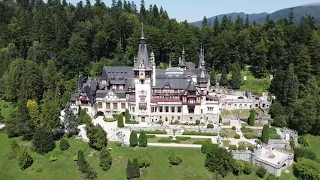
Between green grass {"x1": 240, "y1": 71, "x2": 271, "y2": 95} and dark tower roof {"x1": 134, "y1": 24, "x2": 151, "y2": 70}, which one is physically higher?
dark tower roof {"x1": 134, "y1": 24, "x2": 151, "y2": 70}

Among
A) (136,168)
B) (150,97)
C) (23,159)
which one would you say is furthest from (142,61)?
(23,159)

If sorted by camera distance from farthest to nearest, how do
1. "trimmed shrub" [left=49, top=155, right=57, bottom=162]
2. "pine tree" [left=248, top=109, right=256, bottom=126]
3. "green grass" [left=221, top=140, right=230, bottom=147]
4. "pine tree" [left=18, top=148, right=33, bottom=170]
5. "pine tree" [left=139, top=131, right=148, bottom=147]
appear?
"pine tree" [left=248, top=109, right=256, bottom=126], "green grass" [left=221, top=140, right=230, bottom=147], "pine tree" [left=139, top=131, right=148, bottom=147], "trimmed shrub" [left=49, top=155, right=57, bottom=162], "pine tree" [left=18, top=148, right=33, bottom=170]

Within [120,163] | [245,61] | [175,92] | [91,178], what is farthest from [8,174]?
[245,61]

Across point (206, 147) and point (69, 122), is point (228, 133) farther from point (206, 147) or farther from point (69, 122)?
point (69, 122)

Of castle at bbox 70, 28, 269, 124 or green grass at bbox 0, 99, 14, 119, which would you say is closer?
castle at bbox 70, 28, 269, 124

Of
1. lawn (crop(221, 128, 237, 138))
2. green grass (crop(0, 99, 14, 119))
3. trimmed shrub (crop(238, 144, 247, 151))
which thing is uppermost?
green grass (crop(0, 99, 14, 119))

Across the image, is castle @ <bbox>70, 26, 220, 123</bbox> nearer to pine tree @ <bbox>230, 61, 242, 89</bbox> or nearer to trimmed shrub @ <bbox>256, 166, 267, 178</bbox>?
trimmed shrub @ <bbox>256, 166, 267, 178</bbox>

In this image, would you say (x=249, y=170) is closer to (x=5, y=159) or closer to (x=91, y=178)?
(x=91, y=178)

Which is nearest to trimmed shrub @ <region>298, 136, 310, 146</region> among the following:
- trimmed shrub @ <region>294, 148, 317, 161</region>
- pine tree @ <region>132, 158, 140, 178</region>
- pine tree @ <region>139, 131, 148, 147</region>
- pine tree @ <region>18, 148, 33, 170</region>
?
trimmed shrub @ <region>294, 148, 317, 161</region>
